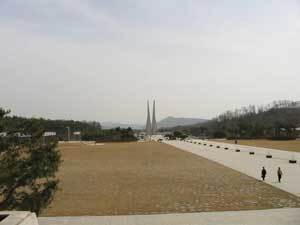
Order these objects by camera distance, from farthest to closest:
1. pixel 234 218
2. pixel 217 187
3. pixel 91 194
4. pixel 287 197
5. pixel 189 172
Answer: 1. pixel 189 172
2. pixel 217 187
3. pixel 91 194
4. pixel 287 197
5. pixel 234 218

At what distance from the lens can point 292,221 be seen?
15.1 metres

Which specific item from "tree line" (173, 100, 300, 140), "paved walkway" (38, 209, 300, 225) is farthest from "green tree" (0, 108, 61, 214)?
"tree line" (173, 100, 300, 140)

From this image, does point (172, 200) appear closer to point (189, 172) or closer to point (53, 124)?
point (189, 172)

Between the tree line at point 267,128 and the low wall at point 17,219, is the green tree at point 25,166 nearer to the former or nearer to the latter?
the low wall at point 17,219

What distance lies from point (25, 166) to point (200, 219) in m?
6.17

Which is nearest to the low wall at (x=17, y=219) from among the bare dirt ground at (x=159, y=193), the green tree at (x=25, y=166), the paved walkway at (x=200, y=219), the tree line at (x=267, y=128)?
the green tree at (x=25, y=166)

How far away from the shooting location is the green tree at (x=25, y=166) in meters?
13.4

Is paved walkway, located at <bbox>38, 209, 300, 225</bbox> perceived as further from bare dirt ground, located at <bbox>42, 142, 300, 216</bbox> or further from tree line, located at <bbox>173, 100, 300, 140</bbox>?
tree line, located at <bbox>173, 100, 300, 140</bbox>

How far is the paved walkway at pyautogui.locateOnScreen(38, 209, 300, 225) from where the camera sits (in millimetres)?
15412

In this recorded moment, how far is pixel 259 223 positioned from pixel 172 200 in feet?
19.7

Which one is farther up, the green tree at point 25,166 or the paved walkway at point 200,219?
the green tree at point 25,166

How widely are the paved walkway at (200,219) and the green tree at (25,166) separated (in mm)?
2155

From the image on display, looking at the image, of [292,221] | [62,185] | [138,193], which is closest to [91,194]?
[138,193]

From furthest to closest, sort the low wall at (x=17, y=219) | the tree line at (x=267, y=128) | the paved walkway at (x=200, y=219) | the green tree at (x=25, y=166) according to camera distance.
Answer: the tree line at (x=267, y=128) → the paved walkway at (x=200, y=219) → the green tree at (x=25, y=166) → the low wall at (x=17, y=219)
